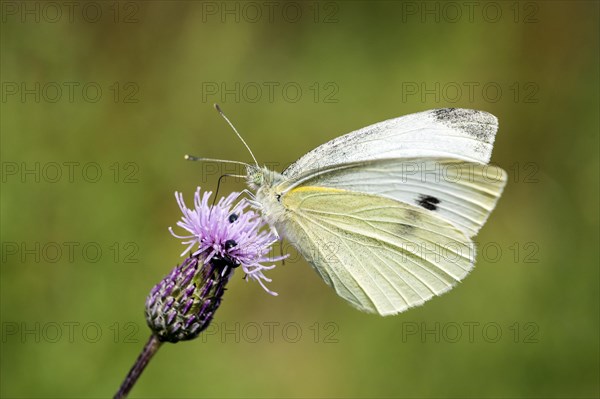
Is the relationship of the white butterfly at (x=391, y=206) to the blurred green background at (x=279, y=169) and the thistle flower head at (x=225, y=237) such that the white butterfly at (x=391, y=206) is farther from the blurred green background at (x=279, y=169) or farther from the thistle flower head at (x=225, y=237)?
the blurred green background at (x=279, y=169)

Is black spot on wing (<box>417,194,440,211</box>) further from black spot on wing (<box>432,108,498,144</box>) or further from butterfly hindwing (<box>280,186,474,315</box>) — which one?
black spot on wing (<box>432,108,498,144</box>)

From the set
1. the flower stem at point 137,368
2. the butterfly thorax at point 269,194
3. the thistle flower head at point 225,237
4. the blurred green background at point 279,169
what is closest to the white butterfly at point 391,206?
the butterfly thorax at point 269,194

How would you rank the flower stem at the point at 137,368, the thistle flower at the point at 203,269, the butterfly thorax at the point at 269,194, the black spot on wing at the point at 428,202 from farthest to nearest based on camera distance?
the black spot on wing at the point at 428,202
the butterfly thorax at the point at 269,194
the thistle flower at the point at 203,269
the flower stem at the point at 137,368

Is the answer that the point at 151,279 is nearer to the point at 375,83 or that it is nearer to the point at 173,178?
the point at 173,178

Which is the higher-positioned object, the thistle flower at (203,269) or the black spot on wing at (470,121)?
the black spot on wing at (470,121)

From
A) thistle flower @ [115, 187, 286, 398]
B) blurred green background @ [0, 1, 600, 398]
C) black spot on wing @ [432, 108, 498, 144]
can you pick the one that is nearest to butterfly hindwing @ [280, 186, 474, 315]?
thistle flower @ [115, 187, 286, 398]

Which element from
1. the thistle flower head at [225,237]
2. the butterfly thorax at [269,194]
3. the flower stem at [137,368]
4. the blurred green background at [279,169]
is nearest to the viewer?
the flower stem at [137,368]

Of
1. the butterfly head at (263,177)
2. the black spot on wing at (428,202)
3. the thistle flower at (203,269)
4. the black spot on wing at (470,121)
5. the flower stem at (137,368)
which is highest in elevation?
the black spot on wing at (470,121)

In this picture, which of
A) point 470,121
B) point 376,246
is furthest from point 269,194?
point 470,121
